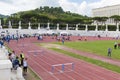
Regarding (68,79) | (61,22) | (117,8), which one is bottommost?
(68,79)

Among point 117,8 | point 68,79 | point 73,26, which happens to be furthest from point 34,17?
point 68,79

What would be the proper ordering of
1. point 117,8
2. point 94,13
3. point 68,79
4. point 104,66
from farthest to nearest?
point 94,13 → point 117,8 → point 104,66 → point 68,79

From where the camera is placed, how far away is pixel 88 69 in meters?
18.4

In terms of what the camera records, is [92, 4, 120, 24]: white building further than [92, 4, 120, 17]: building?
No

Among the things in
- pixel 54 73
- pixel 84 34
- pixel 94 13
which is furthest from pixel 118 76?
pixel 94 13

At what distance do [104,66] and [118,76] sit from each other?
12.4 ft

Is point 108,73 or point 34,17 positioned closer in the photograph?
point 108,73

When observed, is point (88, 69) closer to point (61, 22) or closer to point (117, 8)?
point (61, 22)

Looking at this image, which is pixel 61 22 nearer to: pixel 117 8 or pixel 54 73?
pixel 117 8

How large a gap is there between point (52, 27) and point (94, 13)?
64641mm

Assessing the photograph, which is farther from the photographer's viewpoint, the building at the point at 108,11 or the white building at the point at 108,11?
the building at the point at 108,11

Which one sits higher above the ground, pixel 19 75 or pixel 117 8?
pixel 117 8

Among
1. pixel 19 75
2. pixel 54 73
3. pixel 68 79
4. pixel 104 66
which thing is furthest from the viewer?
pixel 104 66

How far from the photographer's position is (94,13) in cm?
14188
